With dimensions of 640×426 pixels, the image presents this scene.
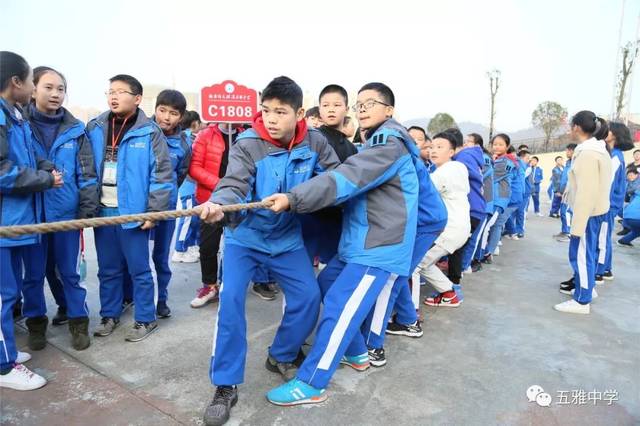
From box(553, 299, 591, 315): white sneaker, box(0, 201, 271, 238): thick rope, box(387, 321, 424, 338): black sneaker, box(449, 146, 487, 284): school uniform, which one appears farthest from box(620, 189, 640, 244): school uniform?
box(0, 201, 271, 238): thick rope

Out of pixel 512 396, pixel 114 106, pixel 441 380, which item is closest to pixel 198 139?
pixel 114 106

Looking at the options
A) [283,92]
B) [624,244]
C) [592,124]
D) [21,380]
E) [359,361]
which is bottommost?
[624,244]

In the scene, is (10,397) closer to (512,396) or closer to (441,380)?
(441,380)

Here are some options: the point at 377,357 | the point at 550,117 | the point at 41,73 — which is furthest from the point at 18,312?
the point at 550,117

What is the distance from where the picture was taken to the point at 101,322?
11.1 ft

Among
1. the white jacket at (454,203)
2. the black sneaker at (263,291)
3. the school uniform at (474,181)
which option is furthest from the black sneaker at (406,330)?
the black sneaker at (263,291)

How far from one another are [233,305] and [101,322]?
5.38ft

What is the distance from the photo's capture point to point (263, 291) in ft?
14.2

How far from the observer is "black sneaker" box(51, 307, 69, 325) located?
3400mm

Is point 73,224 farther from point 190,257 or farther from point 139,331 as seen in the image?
point 190,257

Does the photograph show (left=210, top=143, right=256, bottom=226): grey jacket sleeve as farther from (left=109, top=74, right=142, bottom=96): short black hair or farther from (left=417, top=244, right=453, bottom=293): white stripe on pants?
(left=417, top=244, right=453, bottom=293): white stripe on pants

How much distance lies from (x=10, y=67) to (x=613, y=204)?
5755 mm

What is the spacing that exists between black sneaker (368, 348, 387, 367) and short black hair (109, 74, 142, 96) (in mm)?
2484

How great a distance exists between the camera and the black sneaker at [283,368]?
8.97 ft
